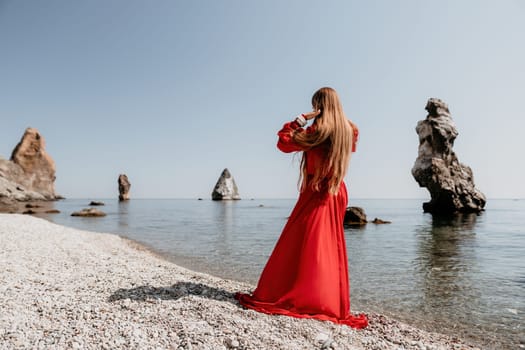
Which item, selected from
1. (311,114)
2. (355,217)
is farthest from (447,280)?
(355,217)

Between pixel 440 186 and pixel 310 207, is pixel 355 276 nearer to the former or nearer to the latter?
pixel 310 207

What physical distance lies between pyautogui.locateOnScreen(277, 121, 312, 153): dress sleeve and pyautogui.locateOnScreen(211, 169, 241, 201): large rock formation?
138m

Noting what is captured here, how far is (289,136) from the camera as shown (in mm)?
4734

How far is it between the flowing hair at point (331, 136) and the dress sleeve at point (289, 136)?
6 centimetres

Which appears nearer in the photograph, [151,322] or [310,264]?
[151,322]

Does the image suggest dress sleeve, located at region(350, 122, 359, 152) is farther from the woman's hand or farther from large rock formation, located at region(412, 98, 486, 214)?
large rock formation, located at region(412, 98, 486, 214)

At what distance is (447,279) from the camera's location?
1049 cm

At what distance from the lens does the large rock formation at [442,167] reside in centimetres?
4253

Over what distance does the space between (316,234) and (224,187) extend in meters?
139

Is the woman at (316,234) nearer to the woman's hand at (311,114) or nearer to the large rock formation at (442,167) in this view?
the woman's hand at (311,114)

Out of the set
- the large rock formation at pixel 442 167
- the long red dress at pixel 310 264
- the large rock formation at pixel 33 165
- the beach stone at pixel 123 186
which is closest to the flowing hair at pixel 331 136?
the long red dress at pixel 310 264

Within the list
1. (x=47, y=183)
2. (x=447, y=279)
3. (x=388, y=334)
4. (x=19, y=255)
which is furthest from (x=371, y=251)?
(x=47, y=183)

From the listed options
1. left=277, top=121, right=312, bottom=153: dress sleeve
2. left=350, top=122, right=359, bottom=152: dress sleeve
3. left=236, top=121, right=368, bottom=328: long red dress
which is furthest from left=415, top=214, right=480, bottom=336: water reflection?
left=277, top=121, right=312, bottom=153: dress sleeve

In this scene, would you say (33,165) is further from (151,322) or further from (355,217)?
(151,322)
